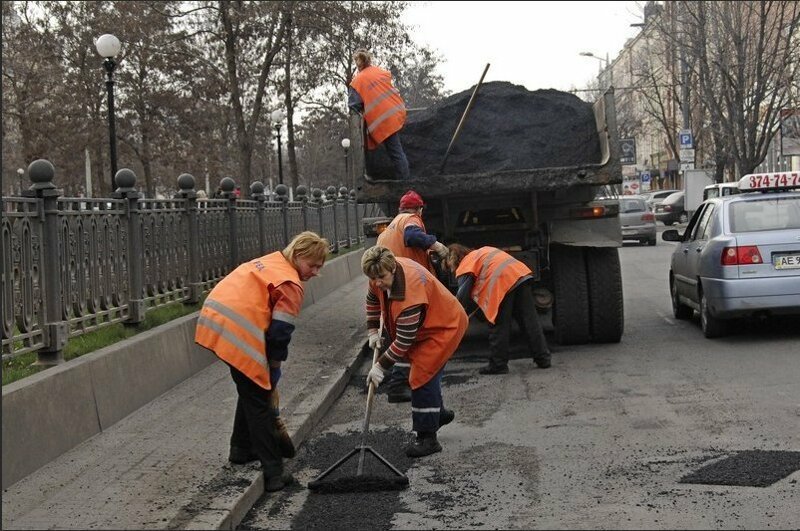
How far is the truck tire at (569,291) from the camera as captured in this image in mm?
11102

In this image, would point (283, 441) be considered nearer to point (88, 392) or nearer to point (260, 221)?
point (88, 392)

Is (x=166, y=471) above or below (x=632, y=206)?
below

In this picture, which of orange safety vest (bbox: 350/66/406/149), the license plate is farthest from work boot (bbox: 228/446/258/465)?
the license plate

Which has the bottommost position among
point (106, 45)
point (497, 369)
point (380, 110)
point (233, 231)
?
point (497, 369)

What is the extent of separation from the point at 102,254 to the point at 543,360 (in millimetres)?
3975

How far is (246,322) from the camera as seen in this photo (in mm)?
5918

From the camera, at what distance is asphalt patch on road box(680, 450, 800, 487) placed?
19.1ft

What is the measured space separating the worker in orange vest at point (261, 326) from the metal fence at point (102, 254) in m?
1.52

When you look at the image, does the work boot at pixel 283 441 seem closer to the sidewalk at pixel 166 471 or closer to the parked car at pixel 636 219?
the sidewalk at pixel 166 471

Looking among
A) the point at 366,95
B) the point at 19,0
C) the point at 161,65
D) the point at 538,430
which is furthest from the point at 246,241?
the point at 19,0

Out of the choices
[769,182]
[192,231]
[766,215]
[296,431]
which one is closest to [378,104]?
[192,231]

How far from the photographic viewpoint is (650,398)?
8.38 m

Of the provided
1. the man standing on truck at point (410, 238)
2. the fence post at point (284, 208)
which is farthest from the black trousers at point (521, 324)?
the fence post at point (284, 208)

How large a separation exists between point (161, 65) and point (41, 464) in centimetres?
2902
